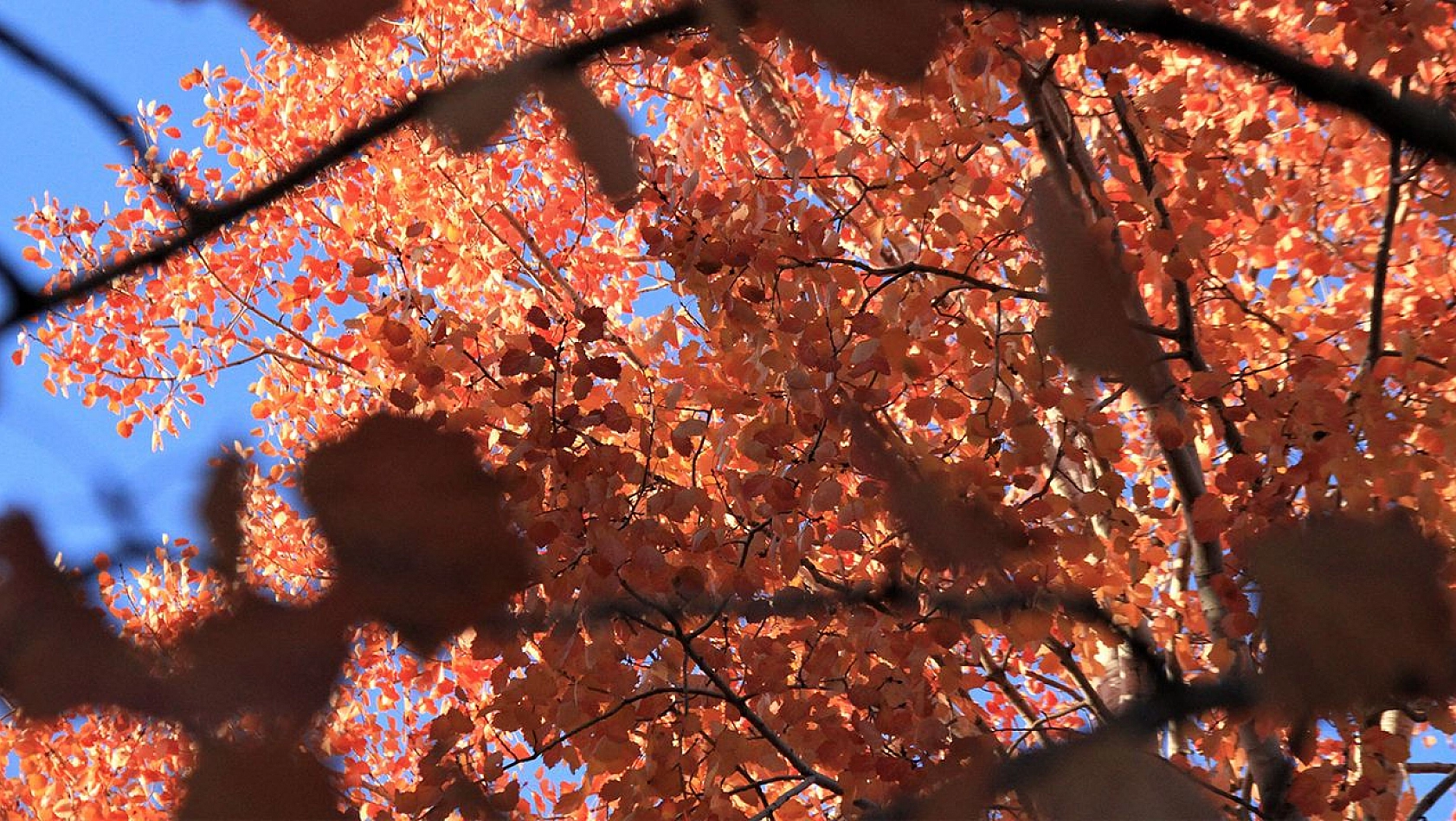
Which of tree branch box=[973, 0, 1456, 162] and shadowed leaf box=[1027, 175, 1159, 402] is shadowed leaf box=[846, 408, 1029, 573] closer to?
shadowed leaf box=[1027, 175, 1159, 402]

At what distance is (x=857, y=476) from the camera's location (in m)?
4.67

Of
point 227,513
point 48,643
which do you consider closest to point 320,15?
point 227,513

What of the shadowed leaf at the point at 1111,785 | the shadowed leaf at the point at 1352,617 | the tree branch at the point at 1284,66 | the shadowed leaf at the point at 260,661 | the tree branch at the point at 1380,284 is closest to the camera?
the shadowed leaf at the point at 1111,785

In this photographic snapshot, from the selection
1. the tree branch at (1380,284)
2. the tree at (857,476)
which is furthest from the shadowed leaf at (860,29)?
the tree branch at (1380,284)

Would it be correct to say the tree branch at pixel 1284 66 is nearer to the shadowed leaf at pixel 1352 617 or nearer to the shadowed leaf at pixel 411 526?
the shadowed leaf at pixel 1352 617

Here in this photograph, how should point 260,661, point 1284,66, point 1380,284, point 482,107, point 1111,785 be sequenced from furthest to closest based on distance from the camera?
point 1380,284 → point 1284,66 → point 260,661 → point 482,107 → point 1111,785

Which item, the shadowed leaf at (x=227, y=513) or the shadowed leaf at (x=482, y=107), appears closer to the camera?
the shadowed leaf at (x=482, y=107)

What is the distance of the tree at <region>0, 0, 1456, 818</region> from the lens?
1.19m

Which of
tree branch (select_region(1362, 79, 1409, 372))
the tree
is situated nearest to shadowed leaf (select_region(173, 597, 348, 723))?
the tree

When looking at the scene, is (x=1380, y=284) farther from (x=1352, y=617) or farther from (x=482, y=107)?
(x=482, y=107)

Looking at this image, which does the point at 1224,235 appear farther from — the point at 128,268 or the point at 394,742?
the point at 128,268

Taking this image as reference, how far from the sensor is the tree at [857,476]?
1.19 metres

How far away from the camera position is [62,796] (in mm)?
6539

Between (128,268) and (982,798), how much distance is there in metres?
1.02
